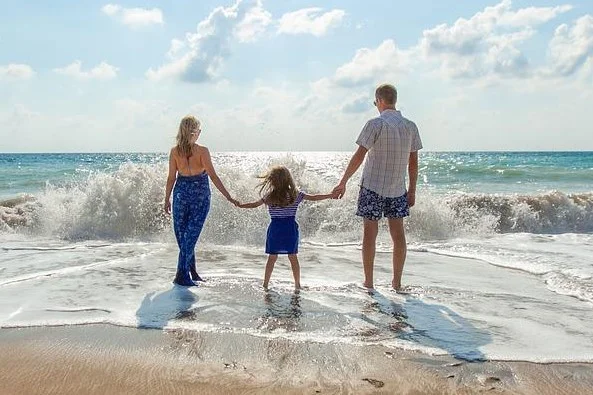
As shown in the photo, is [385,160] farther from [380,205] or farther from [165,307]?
[165,307]

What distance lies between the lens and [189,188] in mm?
5828

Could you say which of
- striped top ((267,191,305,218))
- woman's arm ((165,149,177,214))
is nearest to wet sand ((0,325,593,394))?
striped top ((267,191,305,218))

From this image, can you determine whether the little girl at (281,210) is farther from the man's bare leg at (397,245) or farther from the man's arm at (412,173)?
the man's arm at (412,173)

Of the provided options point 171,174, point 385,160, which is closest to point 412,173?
point 385,160

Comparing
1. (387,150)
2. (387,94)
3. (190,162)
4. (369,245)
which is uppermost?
(387,94)

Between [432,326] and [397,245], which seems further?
[397,245]

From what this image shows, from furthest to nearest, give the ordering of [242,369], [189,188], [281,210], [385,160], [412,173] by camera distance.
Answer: [189,188] → [412,173] → [281,210] → [385,160] → [242,369]

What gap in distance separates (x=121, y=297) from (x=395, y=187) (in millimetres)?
2809

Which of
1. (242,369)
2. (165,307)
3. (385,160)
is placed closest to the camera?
(242,369)

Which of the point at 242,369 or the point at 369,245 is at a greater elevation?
the point at 369,245

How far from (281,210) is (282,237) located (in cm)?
27

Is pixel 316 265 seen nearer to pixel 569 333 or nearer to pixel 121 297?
pixel 121 297

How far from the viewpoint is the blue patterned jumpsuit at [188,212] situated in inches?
229

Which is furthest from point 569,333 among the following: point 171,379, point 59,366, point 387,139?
point 59,366
